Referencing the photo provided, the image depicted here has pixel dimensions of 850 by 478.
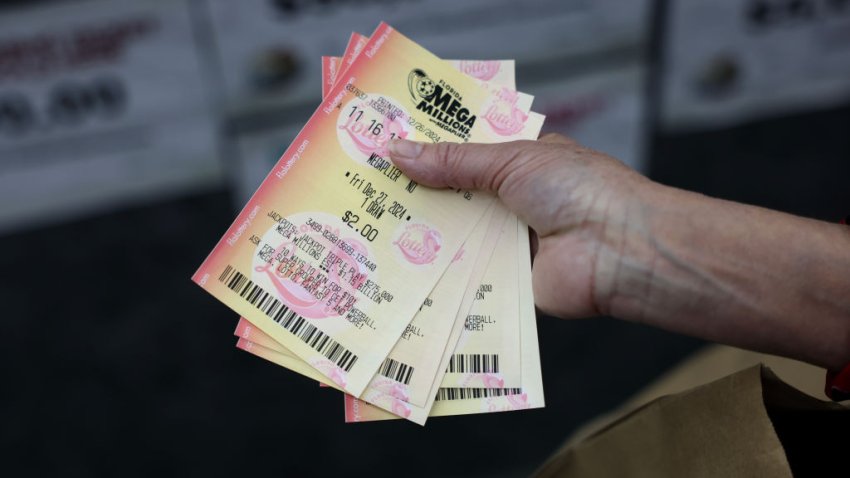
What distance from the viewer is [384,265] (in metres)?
1.14

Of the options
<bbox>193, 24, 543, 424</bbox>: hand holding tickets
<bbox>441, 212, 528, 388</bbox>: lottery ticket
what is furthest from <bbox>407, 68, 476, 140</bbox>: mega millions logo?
<bbox>441, 212, 528, 388</bbox>: lottery ticket

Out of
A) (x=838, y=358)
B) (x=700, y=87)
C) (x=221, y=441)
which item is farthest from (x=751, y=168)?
(x=221, y=441)

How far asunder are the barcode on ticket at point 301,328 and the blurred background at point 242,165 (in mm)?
822

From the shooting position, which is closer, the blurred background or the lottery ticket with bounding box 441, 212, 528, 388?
the lottery ticket with bounding box 441, 212, 528, 388

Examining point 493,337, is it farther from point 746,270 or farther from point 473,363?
point 746,270

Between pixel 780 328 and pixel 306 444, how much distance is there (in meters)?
1.53

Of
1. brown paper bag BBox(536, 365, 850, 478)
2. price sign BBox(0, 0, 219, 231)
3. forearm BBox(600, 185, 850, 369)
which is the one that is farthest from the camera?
price sign BBox(0, 0, 219, 231)

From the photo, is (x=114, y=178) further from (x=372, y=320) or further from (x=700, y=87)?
(x=700, y=87)

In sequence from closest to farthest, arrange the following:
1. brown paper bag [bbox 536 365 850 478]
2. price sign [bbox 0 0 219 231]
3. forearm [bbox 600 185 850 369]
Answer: brown paper bag [bbox 536 365 850 478], forearm [bbox 600 185 850 369], price sign [bbox 0 0 219 231]

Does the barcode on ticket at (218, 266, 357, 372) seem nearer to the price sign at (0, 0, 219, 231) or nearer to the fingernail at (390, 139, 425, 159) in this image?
the fingernail at (390, 139, 425, 159)

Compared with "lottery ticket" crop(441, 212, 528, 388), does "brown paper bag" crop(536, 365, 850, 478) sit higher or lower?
lower

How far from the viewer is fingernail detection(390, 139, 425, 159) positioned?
1.12 meters

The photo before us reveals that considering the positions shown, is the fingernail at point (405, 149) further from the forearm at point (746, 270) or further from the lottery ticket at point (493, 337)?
the forearm at point (746, 270)

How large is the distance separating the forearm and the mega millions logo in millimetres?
276
